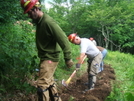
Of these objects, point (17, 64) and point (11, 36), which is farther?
point (11, 36)

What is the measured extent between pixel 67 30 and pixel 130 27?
32.1 ft

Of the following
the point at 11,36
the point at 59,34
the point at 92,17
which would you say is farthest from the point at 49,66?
the point at 92,17

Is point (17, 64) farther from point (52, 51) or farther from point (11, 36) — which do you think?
point (11, 36)

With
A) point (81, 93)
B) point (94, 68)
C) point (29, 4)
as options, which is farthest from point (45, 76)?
point (94, 68)

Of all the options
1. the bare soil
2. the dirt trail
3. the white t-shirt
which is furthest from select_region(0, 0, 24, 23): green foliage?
the dirt trail

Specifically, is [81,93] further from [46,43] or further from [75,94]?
[46,43]

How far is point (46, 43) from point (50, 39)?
110 mm

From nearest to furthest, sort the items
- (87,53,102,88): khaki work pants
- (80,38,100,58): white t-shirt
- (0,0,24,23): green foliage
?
(80,38,100,58): white t-shirt
(87,53,102,88): khaki work pants
(0,0,24,23): green foliage

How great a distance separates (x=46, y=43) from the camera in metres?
2.83

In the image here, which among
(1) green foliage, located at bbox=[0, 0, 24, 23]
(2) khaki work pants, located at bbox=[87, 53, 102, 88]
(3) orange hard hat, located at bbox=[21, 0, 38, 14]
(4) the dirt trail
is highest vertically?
(1) green foliage, located at bbox=[0, 0, 24, 23]

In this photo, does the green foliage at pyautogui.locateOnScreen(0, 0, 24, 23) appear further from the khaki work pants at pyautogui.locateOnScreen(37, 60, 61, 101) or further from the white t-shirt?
the khaki work pants at pyautogui.locateOnScreen(37, 60, 61, 101)

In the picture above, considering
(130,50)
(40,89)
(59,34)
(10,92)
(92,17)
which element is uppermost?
(92,17)

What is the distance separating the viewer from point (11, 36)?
4.93 metres

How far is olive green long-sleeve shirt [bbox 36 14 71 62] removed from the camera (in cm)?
263
